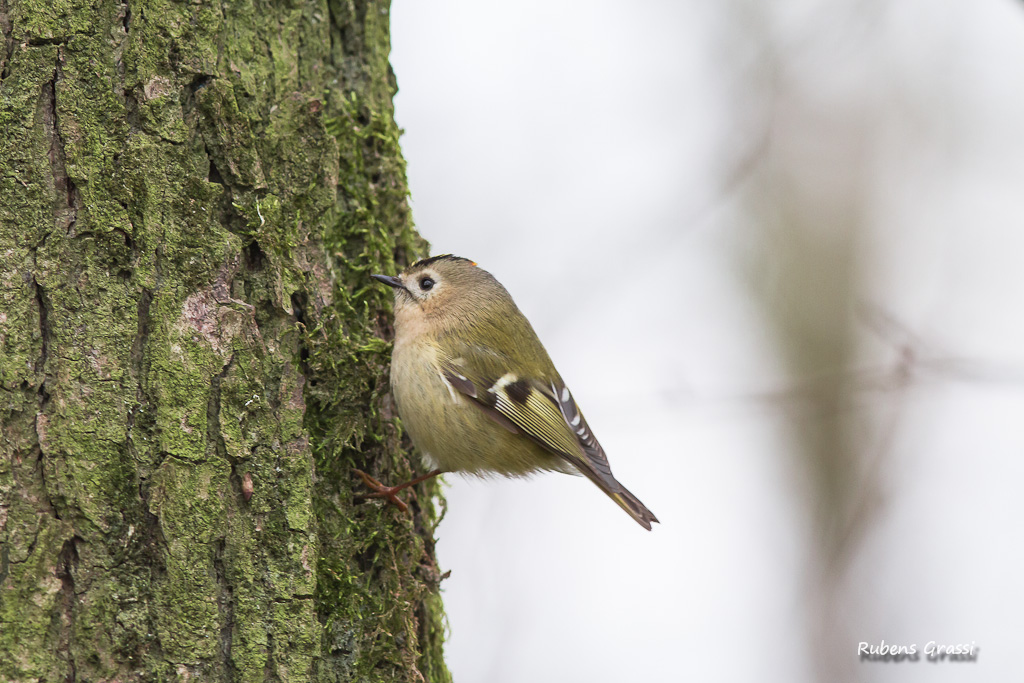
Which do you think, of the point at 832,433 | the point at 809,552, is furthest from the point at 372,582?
the point at 832,433

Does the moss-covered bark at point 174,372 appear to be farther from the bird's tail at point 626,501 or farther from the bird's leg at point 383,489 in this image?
the bird's tail at point 626,501

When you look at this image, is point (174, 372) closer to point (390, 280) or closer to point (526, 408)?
point (390, 280)

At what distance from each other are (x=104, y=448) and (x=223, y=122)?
2.44ft

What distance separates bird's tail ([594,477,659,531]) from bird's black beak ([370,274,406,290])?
2.52 feet

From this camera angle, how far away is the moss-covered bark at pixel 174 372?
157 cm

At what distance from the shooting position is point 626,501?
7.49 ft

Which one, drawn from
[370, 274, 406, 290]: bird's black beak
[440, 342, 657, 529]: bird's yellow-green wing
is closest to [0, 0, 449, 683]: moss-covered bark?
[370, 274, 406, 290]: bird's black beak

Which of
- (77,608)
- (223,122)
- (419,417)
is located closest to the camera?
(77,608)

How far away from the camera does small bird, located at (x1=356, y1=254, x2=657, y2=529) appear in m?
2.24

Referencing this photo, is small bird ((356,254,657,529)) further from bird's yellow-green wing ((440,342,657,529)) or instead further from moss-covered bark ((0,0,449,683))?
moss-covered bark ((0,0,449,683))

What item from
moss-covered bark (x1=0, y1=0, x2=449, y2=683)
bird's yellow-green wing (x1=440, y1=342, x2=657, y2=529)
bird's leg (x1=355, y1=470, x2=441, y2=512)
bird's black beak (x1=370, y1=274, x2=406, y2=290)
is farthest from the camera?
bird's yellow-green wing (x1=440, y1=342, x2=657, y2=529)

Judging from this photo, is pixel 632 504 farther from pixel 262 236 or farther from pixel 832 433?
pixel 832 433

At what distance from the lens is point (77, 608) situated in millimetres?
1545

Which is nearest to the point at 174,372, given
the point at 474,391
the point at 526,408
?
the point at 474,391
